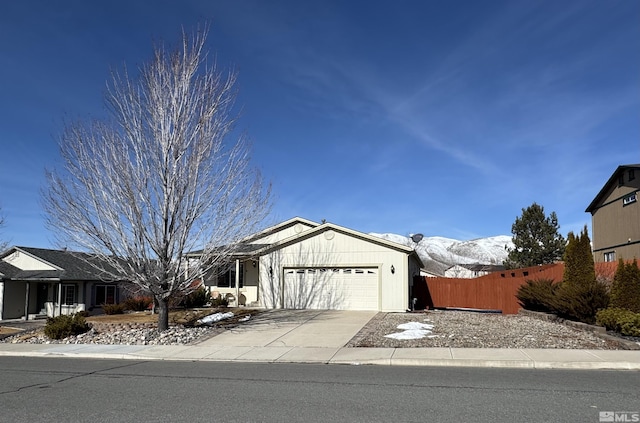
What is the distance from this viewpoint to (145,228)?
17.0 m

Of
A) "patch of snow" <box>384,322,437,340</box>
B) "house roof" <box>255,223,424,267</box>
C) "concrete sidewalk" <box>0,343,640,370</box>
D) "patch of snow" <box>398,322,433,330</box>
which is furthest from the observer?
"house roof" <box>255,223,424,267</box>

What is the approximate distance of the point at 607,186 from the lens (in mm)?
29594

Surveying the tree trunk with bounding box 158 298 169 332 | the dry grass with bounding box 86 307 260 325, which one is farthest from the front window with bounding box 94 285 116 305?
the tree trunk with bounding box 158 298 169 332

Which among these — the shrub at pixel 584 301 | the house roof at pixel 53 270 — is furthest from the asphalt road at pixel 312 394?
the house roof at pixel 53 270

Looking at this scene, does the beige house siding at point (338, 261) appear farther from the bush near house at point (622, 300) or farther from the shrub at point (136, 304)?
the bush near house at point (622, 300)

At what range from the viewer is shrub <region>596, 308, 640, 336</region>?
1340cm

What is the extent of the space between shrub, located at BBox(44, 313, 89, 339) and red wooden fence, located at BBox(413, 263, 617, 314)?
1695 cm

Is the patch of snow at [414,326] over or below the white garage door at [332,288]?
below

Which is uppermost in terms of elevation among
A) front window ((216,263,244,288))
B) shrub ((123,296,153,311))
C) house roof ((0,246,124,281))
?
house roof ((0,246,124,281))

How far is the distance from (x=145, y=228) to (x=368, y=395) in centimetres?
1129

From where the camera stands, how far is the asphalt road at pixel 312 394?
6.88 metres

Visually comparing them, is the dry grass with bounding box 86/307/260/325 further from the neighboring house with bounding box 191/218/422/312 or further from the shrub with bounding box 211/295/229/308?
the shrub with bounding box 211/295/229/308

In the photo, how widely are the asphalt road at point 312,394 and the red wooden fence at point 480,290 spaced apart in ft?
46.2

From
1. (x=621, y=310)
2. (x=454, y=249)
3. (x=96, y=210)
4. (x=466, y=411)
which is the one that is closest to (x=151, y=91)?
(x=96, y=210)
